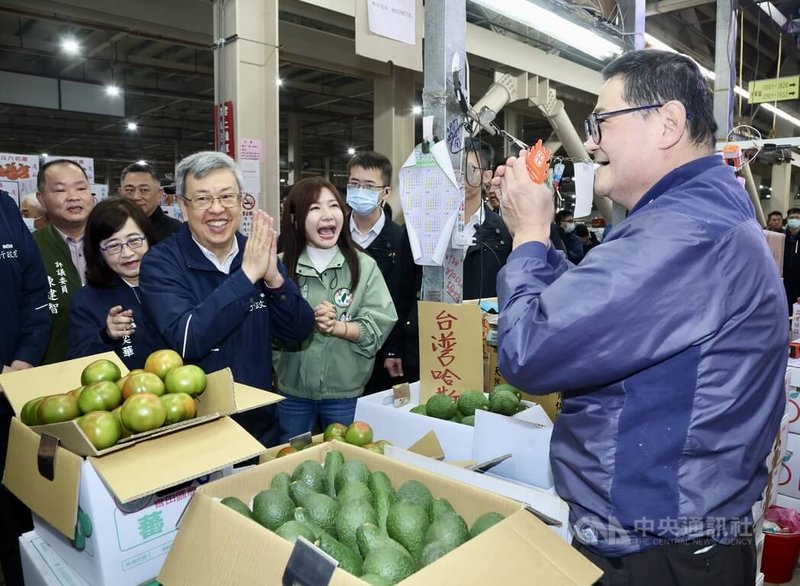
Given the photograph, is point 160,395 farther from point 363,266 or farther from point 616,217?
point 616,217

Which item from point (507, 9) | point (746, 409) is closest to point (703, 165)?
point (746, 409)

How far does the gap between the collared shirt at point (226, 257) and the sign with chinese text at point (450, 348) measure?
2.23ft

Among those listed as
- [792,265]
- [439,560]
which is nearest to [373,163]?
[439,560]

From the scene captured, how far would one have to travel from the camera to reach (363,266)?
2561mm

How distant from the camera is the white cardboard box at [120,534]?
1.22 metres

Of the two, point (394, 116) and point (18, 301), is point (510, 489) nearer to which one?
point (18, 301)

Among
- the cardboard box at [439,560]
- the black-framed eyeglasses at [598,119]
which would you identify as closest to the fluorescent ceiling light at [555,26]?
the black-framed eyeglasses at [598,119]

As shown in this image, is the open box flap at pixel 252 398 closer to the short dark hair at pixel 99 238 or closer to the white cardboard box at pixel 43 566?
the white cardboard box at pixel 43 566

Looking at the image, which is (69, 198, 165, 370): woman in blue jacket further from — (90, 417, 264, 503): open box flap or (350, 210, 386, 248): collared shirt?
(350, 210, 386, 248): collared shirt

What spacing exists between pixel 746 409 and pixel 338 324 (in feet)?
5.12

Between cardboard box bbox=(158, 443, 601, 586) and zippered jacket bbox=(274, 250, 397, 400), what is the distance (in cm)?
118

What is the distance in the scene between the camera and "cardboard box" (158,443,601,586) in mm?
947

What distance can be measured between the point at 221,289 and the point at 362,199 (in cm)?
134

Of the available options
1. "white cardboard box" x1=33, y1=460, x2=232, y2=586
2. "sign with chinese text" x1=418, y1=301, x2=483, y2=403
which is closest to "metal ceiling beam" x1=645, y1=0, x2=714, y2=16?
"sign with chinese text" x1=418, y1=301, x2=483, y2=403
